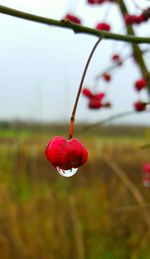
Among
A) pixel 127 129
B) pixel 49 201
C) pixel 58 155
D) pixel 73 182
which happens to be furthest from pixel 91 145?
pixel 127 129

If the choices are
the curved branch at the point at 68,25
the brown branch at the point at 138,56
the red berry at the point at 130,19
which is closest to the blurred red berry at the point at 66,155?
the curved branch at the point at 68,25

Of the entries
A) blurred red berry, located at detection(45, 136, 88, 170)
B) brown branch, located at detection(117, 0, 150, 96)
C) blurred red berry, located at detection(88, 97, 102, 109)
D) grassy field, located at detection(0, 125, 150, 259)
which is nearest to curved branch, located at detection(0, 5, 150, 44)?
blurred red berry, located at detection(45, 136, 88, 170)

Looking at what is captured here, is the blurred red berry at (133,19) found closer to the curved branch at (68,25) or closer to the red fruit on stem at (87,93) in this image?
the red fruit on stem at (87,93)

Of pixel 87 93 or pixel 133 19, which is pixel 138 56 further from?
pixel 87 93

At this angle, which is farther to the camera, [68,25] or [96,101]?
[96,101]

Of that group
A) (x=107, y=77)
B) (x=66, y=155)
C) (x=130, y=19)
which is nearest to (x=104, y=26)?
(x=130, y=19)

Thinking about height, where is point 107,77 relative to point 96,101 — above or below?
above

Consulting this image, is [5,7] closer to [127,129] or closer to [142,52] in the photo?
[142,52]

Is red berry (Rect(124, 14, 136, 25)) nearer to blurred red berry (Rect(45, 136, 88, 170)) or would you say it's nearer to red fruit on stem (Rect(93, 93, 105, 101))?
red fruit on stem (Rect(93, 93, 105, 101))
